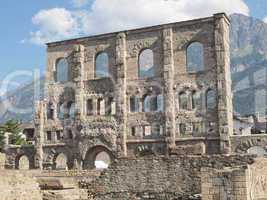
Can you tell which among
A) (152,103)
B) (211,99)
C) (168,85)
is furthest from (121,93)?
(211,99)

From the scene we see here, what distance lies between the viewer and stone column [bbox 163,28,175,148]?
33.5m

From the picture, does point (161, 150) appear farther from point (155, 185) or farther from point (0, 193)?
point (0, 193)

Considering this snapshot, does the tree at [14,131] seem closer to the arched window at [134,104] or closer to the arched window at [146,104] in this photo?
the arched window at [134,104]

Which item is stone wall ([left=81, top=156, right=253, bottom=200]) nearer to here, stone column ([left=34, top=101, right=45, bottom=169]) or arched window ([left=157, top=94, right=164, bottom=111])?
arched window ([left=157, top=94, right=164, bottom=111])

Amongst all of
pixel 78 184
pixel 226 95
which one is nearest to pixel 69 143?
pixel 226 95

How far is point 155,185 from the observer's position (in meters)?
16.9

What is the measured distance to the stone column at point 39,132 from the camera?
1511 inches

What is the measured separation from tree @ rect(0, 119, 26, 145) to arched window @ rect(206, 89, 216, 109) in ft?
76.8

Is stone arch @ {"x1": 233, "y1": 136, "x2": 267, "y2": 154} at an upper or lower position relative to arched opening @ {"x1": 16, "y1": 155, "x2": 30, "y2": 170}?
upper

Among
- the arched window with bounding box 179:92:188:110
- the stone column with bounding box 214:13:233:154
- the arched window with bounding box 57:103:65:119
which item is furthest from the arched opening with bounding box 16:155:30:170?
the stone column with bounding box 214:13:233:154

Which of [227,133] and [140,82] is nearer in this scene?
[227,133]

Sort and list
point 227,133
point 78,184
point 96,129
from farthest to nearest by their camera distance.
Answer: point 96,129 < point 227,133 < point 78,184

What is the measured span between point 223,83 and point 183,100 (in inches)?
143

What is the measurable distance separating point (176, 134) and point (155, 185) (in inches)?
656
